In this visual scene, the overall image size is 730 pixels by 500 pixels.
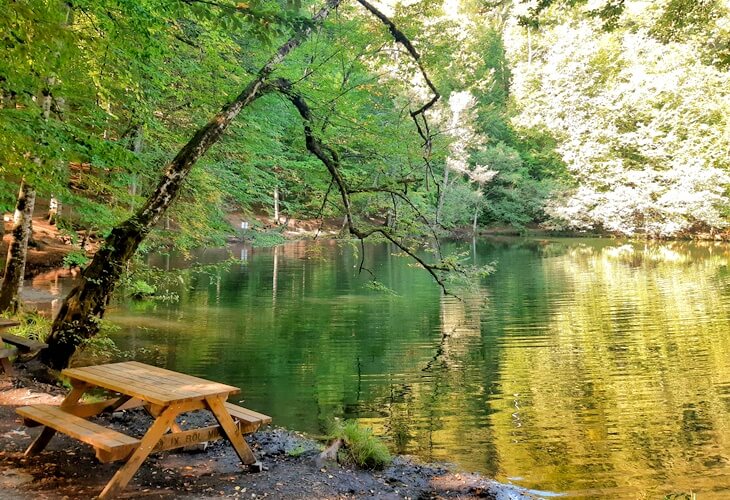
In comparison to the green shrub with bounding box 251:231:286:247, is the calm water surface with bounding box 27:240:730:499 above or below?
below

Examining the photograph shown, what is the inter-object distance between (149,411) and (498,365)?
713 centimetres

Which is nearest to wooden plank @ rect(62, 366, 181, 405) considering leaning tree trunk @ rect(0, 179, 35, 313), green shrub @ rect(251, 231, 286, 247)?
leaning tree trunk @ rect(0, 179, 35, 313)

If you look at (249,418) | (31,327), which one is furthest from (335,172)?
(31,327)

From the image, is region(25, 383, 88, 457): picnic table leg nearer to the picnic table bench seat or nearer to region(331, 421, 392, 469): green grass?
the picnic table bench seat

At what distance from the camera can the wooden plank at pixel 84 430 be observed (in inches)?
150

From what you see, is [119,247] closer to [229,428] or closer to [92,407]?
[92,407]

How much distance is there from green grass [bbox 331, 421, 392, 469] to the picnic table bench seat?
211 cm

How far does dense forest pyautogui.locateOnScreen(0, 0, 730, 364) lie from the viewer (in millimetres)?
6512

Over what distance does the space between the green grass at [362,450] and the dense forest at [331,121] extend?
2.37 meters

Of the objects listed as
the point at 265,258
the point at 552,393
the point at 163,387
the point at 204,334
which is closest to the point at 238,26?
the point at 163,387

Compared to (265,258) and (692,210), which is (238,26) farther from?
(692,210)

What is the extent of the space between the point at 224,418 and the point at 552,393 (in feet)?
19.5

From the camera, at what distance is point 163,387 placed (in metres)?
4.23

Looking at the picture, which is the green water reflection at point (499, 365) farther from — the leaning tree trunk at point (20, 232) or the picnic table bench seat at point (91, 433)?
the picnic table bench seat at point (91, 433)
